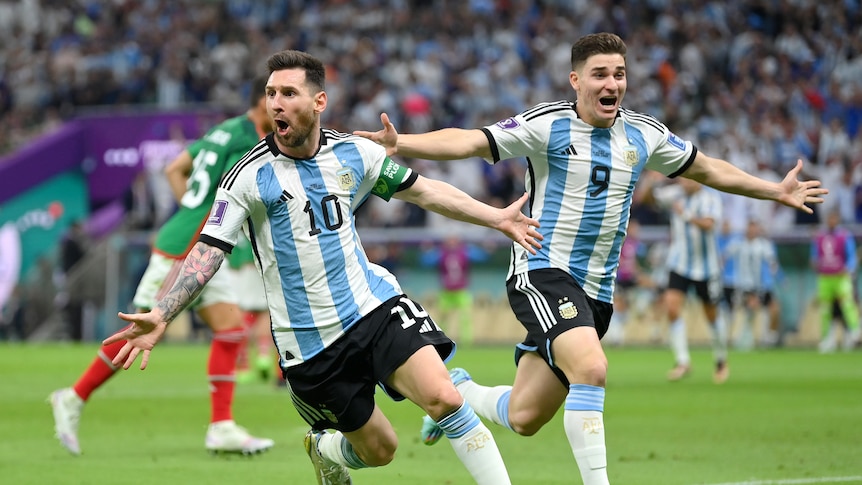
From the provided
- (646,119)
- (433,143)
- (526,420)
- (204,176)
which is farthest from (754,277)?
(433,143)

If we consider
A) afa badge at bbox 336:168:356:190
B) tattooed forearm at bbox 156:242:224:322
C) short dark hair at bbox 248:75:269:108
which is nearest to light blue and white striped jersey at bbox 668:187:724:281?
short dark hair at bbox 248:75:269:108

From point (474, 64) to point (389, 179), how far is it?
2278 cm

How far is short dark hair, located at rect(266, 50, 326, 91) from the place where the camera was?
6414 mm

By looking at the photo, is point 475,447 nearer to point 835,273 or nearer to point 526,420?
point 526,420

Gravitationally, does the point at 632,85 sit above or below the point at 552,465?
above

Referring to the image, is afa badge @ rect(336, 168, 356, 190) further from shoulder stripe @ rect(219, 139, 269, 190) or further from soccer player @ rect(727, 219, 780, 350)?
soccer player @ rect(727, 219, 780, 350)

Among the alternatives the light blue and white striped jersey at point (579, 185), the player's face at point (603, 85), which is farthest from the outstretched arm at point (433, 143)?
the player's face at point (603, 85)

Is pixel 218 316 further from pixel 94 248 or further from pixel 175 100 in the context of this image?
pixel 175 100

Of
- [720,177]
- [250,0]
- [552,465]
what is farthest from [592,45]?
[250,0]

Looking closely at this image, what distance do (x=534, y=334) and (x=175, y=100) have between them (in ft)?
82.4

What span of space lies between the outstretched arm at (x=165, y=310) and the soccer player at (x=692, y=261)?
11.4 metres

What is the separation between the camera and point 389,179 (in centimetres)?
657

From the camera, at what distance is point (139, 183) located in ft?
97.6

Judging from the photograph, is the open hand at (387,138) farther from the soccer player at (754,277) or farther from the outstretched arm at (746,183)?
the soccer player at (754,277)
